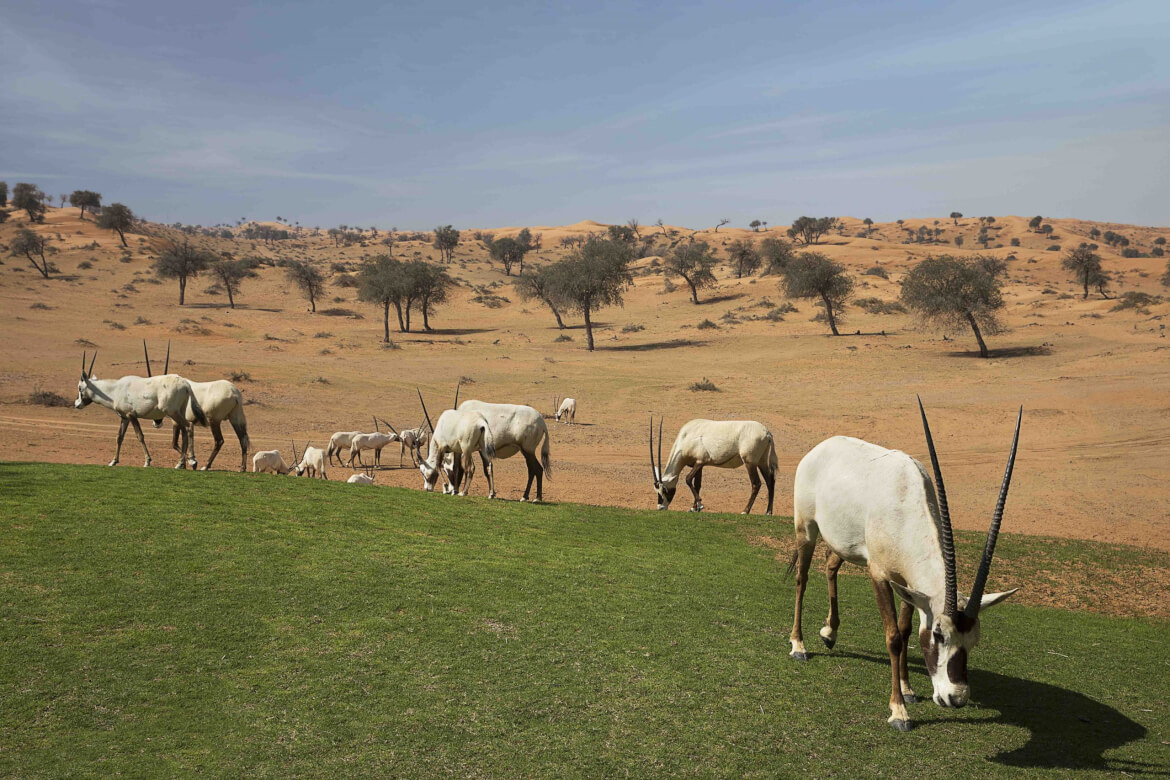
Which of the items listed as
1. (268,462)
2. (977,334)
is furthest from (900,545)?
(977,334)

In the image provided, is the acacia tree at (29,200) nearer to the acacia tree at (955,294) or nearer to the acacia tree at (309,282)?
the acacia tree at (309,282)

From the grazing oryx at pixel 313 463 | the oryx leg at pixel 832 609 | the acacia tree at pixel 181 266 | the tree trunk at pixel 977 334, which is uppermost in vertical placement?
the acacia tree at pixel 181 266

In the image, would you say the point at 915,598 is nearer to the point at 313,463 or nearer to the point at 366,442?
the point at 313,463

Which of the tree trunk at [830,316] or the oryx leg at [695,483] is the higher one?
the tree trunk at [830,316]

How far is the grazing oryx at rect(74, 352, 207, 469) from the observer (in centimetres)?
1617

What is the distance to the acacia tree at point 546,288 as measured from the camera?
195 ft

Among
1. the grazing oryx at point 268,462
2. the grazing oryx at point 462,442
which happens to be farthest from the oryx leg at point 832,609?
the grazing oryx at point 268,462

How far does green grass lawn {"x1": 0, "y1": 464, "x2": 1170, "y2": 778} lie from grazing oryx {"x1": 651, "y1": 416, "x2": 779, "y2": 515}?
6113mm

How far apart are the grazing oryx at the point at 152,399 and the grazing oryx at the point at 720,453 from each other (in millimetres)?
10450

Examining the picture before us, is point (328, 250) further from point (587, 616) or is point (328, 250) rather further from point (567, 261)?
point (587, 616)

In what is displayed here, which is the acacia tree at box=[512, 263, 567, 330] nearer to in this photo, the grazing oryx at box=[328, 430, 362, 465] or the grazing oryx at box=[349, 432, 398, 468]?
the grazing oryx at box=[328, 430, 362, 465]

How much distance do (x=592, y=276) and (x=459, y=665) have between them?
5063 cm

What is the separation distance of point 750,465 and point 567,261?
144 feet

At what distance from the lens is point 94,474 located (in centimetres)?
1266
